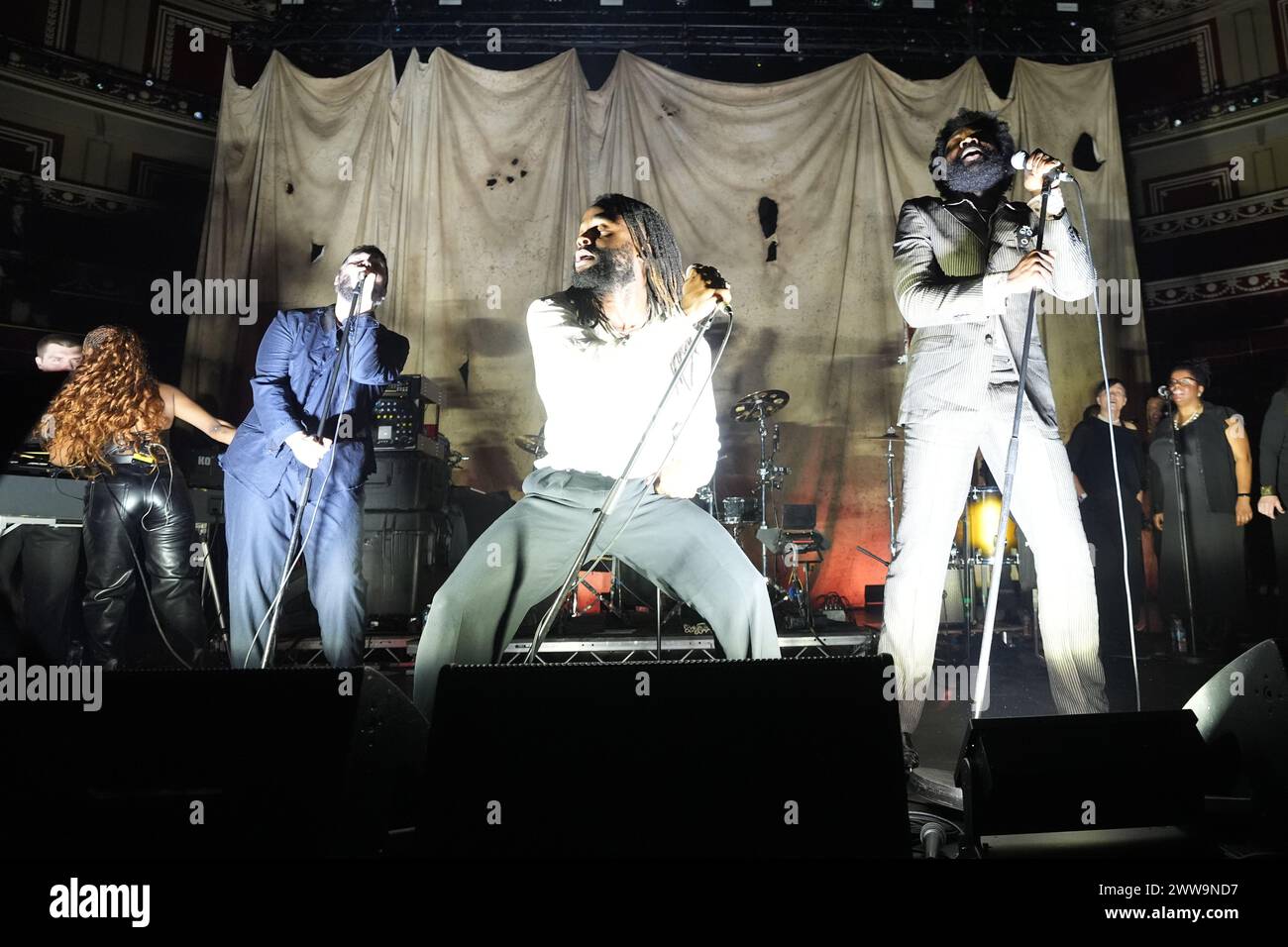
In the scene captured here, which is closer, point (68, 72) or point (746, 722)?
point (746, 722)

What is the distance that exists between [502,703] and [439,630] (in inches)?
19.3

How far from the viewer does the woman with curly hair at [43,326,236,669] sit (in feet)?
13.4

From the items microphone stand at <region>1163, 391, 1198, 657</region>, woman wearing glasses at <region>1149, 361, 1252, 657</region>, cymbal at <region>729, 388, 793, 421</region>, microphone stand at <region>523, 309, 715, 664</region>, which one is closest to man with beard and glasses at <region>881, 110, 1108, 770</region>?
microphone stand at <region>523, 309, 715, 664</region>

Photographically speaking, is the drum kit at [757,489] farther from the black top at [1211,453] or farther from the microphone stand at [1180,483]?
the black top at [1211,453]

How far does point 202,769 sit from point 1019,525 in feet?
9.36

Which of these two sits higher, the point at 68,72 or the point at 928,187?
the point at 68,72

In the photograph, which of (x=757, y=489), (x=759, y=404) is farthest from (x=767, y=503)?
(x=759, y=404)

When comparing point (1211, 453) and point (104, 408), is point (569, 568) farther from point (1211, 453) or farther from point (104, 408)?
point (1211, 453)

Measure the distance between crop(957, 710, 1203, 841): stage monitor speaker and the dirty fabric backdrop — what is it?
5.48m

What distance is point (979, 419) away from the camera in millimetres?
3047

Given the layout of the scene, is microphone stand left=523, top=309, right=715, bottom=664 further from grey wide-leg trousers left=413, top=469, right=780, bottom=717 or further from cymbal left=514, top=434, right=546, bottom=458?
cymbal left=514, top=434, right=546, bottom=458

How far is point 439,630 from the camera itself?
6.81 ft
